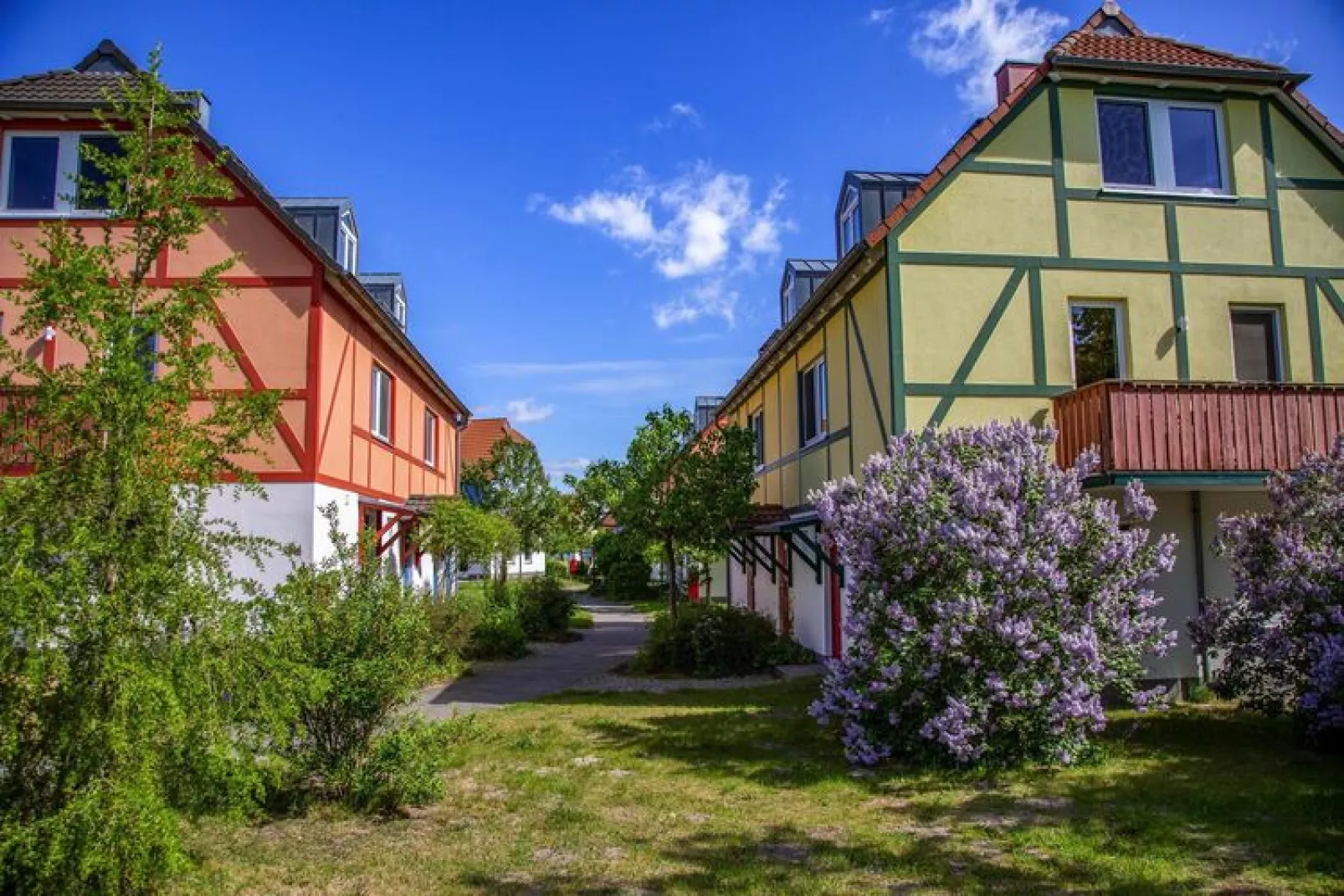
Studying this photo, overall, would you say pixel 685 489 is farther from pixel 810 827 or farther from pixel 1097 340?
pixel 810 827

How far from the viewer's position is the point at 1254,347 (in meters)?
12.6

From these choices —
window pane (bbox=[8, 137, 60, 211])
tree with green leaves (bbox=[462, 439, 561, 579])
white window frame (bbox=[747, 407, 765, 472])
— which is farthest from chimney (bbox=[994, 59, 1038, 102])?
tree with green leaves (bbox=[462, 439, 561, 579])

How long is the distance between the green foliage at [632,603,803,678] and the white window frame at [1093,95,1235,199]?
8337 mm

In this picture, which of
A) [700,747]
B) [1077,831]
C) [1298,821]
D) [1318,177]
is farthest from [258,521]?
[1318,177]

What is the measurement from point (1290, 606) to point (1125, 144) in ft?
22.1

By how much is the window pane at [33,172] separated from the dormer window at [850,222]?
12.0m

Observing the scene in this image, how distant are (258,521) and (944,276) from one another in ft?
31.3

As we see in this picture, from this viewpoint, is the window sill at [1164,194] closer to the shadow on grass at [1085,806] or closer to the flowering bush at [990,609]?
the flowering bush at [990,609]

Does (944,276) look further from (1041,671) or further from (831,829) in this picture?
(831,829)

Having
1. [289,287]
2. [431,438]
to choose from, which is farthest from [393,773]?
[431,438]

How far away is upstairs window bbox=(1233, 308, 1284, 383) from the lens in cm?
1250

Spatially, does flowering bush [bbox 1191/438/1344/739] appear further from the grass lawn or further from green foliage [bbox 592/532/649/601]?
green foliage [bbox 592/532/649/601]

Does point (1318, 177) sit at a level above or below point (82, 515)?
above

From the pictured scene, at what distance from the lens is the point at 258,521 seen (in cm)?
1273
